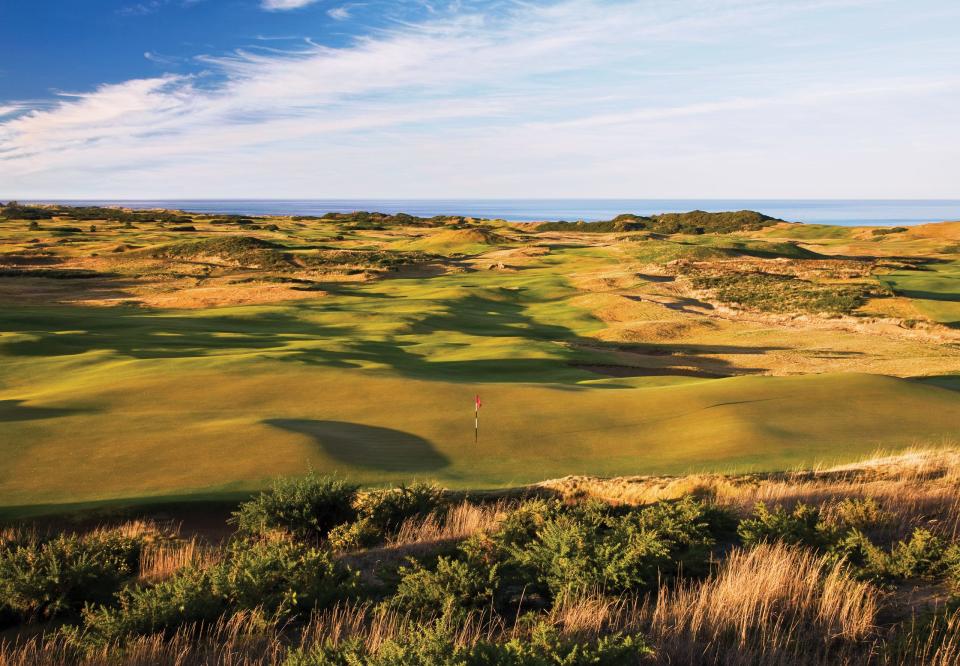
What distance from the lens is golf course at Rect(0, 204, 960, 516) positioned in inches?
469

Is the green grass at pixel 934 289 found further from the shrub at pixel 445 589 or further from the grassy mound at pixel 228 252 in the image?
the grassy mound at pixel 228 252

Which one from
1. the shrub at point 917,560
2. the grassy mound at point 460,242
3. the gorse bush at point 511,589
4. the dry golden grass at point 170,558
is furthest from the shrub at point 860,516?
the grassy mound at point 460,242

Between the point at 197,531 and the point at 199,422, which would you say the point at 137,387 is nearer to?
the point at 199,422

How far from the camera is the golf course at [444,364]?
1191cm

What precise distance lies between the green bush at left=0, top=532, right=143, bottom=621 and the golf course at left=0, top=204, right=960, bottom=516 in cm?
249

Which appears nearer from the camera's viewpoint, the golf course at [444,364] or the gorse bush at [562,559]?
the gorse bush at [562,559]

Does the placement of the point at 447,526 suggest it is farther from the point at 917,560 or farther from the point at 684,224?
the point at 684,224

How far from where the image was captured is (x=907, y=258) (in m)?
67.9

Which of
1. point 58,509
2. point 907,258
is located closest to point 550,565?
point 58,509

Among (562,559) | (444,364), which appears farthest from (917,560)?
(444,364)

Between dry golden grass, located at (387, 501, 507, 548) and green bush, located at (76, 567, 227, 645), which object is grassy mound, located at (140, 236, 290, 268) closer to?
dry golden grass, located at (387, 501, 507, 548)

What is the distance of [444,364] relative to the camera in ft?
85.8

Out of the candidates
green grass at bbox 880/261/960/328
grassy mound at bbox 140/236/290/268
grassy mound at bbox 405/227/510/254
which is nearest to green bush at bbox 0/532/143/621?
green grass at bbox 880/261/960/328

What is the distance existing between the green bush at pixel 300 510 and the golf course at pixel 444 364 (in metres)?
1.39
